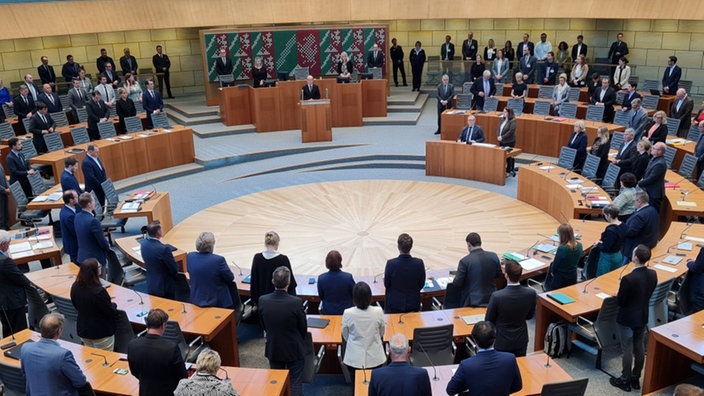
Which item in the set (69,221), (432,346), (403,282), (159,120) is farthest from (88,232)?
(159,120)

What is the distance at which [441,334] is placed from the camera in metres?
5.97

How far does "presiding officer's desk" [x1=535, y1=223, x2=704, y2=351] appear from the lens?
6.75 metres

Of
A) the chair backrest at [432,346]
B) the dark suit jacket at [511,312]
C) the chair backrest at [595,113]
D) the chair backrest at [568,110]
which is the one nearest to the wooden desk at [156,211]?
the chair backrest at [432,346]

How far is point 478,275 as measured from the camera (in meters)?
6.79

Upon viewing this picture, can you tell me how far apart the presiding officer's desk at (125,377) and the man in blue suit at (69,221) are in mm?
Answer: 2773

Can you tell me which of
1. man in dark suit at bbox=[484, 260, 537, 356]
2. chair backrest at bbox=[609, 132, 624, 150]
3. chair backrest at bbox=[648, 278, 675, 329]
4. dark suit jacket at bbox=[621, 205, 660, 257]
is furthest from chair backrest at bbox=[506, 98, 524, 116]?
man in dark suit at bbox=[484, 260, 537, 356]

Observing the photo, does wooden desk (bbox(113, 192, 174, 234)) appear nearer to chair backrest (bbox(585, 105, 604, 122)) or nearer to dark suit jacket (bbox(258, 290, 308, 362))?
dark suit jacket (bbox(258, 290, 308, 362))

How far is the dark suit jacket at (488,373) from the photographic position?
4699 millimetres

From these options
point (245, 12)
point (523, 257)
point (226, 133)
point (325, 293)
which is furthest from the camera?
point (245, 12)

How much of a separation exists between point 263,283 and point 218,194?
22.7 feet

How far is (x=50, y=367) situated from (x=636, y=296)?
544 centimetres

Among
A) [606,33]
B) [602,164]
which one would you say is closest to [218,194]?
[602,164]

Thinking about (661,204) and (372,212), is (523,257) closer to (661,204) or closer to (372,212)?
(661,204)

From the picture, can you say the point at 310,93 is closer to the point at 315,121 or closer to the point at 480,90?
the point at 315,121
